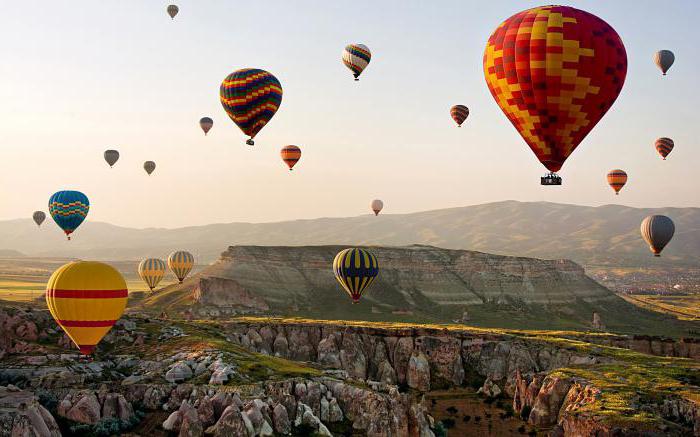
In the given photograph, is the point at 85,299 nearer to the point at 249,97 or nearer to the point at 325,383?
the point at 325,383

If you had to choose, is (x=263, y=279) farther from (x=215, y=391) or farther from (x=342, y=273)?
(x=215, y=391)

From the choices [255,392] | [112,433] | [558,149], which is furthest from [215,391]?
[558,149]

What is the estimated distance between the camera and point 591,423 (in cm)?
6381

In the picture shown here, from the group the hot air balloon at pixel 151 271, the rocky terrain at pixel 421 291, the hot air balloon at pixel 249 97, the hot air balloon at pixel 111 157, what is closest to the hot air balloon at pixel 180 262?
the hot air balloon at pixel 151 271

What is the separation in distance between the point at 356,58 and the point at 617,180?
55567mm

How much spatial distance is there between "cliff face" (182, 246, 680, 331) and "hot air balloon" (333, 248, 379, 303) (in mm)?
42667

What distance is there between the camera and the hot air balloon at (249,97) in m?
90.1

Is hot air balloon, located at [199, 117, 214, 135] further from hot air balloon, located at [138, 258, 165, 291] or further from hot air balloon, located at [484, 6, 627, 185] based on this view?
hot air balloon, located at [484, 6, 627, 185]

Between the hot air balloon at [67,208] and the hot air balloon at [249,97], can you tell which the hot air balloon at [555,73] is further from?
the hot air balloon at [67,208]

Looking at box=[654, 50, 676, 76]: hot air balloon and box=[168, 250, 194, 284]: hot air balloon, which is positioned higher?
box=[654, 50, 676, 76]: hot air balloon

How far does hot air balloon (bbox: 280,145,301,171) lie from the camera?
119 m

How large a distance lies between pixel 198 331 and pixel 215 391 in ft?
97.8

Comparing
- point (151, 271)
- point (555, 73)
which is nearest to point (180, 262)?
point (151, 271)

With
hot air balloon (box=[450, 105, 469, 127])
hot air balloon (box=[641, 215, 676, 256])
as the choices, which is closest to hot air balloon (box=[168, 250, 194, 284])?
hot air balloon (box=[450, 105, 469, 127])
